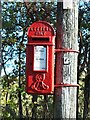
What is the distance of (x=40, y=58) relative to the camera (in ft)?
8.93

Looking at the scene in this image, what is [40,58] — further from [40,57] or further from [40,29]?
[40,29]

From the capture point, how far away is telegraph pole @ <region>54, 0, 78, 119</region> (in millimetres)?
2654

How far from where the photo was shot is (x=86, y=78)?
9.30 m

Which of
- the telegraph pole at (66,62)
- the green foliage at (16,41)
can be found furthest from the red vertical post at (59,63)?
Answer: the green foliage at (16,41)

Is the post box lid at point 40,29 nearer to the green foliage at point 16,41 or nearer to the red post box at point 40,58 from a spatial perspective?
the red post box at point 40,58

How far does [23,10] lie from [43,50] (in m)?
5.78

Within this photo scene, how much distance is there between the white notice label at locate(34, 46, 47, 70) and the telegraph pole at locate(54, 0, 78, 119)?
105 millimetres

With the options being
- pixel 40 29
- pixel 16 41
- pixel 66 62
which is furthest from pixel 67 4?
pixel 16 41

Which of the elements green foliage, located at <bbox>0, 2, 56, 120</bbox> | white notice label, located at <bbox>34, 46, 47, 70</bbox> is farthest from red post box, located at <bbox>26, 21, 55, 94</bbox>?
green foliage, located at <bbox>0, 2, 56, 120</bbox>

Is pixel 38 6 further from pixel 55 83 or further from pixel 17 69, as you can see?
pixel 55 83

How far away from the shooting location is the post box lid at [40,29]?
2711 millimetres

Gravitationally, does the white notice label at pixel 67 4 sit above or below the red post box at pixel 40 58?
above

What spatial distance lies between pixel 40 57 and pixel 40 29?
22cm

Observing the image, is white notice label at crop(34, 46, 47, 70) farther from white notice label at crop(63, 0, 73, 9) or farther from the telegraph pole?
white notice label at crop(63, 0, 73, 9)
